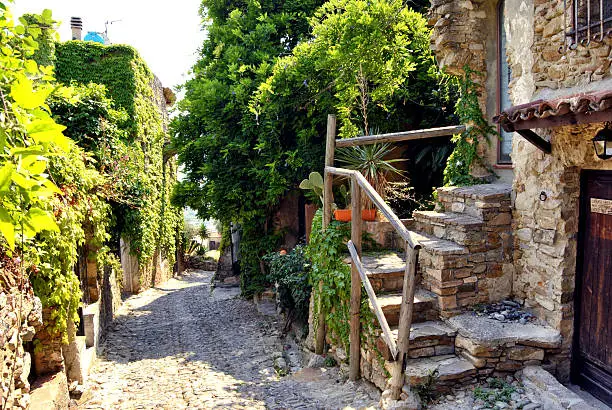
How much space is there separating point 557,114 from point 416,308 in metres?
2.34

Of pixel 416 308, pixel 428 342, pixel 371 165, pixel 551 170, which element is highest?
pixel 371 165

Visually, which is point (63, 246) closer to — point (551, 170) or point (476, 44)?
point (551, 170)

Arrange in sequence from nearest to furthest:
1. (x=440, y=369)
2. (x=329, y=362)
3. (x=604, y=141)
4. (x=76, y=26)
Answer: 1. (x=604, y=141)
2. (x=440, y=369)
3. (x=329, y=362)
4. (x=76, y=26)

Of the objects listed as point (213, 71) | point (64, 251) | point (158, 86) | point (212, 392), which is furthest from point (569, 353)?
point (158, 86)

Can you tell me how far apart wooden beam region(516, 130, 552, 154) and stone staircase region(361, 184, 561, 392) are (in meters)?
0.85

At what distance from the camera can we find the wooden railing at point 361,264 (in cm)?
403

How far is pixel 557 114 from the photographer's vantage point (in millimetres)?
3535

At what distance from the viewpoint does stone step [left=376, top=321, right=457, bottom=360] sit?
14.5 feet

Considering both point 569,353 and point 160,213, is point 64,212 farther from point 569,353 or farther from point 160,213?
point 160,213

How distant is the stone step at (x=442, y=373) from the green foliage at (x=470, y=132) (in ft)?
8.57

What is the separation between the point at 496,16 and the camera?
19.7 feet

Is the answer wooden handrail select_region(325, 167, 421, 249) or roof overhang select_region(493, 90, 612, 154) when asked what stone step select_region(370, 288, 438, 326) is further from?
roof overhang select_region(493, 90, 612, 154)

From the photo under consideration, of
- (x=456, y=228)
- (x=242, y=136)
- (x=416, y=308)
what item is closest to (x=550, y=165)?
(x=456, y=228)

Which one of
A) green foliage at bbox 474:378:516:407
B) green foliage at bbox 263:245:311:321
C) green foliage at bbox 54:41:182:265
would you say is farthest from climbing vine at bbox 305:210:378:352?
green foliage at bbox 54:41:182:265
